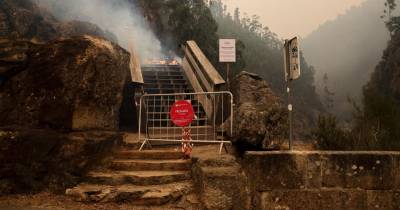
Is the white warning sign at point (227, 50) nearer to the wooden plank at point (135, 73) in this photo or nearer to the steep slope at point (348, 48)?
the wooden plank at point (135, 73)

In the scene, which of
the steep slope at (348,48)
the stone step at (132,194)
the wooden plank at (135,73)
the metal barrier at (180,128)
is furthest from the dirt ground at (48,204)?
the steep slope at (348,48)

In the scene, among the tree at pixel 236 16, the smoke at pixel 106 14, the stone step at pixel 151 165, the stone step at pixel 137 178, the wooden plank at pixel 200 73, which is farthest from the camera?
the tree at pixel 236 16

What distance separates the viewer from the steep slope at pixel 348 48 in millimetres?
119438

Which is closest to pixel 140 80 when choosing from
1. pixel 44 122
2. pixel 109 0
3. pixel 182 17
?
pixel 44 122

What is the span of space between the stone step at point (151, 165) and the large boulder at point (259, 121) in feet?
3.34

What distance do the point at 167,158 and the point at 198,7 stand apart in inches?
1033

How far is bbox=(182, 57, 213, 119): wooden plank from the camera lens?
994 centimetres

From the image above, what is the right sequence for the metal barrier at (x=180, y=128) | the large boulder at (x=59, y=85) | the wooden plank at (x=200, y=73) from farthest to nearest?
the wooden plank at (x=200, y=73), the metal barrier at (x=180, y=128), the large boulder at (x=59, y=85)

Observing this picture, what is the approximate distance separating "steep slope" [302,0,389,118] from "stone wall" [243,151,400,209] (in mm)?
94166

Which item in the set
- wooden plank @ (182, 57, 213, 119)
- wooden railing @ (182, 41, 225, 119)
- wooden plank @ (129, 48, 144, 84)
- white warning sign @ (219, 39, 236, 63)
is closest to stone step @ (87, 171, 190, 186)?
wooden railing @ (182, 41, 225, 119)

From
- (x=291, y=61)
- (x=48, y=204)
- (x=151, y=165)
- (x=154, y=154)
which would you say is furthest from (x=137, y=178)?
(x=291, y=61)

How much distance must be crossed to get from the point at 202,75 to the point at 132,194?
6.01 m

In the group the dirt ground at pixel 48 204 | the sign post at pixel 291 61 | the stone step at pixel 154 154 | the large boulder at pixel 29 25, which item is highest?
the large boulder at pixel 29 25

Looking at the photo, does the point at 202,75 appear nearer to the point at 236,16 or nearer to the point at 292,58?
the point at 292,58
